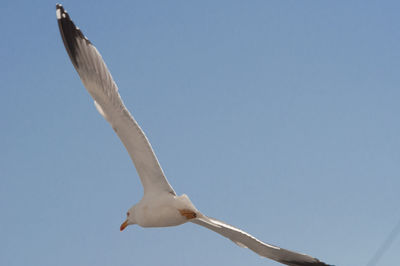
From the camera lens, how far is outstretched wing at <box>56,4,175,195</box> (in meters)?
8.77

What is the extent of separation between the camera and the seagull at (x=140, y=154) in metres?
8.73

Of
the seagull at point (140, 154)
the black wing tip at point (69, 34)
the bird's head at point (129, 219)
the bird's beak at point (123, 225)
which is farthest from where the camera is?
the bird's beak at point (123, 225)

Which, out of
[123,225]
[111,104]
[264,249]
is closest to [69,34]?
[111,104]

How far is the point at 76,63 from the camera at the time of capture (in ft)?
29.5

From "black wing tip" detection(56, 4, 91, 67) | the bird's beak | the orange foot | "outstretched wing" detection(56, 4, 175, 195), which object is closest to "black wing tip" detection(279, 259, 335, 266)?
the orange foot

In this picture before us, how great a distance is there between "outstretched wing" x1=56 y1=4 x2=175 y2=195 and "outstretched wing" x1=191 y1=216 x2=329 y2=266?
2.97ft

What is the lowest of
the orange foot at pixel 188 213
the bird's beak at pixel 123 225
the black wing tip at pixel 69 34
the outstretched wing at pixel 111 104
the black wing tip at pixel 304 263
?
the black wing tip at pixel 304 263

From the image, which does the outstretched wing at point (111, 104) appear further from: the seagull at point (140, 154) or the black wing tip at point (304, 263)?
the black wing tip at point (304, 263)

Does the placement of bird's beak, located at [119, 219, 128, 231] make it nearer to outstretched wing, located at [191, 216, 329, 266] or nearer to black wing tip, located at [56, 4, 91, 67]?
outstretched wing, located at [191, 216, 329, 266]

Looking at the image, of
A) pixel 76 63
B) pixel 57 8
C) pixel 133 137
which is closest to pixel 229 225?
pixel 133 137

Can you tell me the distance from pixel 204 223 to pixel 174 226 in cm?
56

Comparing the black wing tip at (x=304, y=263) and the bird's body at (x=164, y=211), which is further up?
the bird's body at (x=164, y=211)

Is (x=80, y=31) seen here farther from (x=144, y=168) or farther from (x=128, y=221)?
(x=128, y=221)

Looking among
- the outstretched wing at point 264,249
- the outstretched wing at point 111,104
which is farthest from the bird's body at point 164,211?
the outstretched wing at point 264,249
